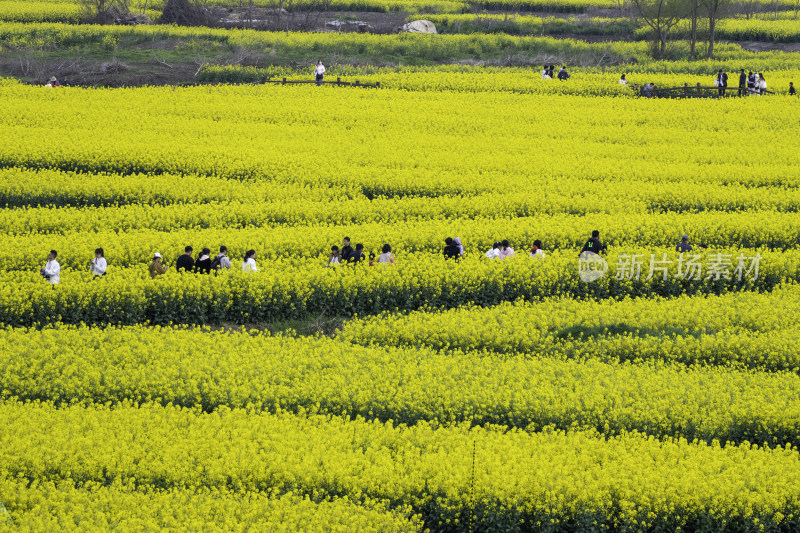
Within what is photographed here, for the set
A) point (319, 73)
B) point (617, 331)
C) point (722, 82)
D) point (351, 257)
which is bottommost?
point (617, 331)

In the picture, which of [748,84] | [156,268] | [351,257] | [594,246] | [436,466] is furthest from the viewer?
[748,84]

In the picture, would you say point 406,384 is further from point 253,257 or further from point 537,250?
point 537,250

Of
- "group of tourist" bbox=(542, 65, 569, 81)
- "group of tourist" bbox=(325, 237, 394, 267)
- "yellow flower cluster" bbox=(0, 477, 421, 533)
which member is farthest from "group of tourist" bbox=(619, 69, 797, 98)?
"yellow flower cluster" bbox=(0, 477, 421, 533)

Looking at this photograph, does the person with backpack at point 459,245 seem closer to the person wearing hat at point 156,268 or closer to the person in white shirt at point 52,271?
the person wearing hat at point 156,268

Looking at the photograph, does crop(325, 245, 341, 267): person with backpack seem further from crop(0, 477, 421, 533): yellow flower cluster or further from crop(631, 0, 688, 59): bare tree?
crop(631, 0, 688, 59): bare tree

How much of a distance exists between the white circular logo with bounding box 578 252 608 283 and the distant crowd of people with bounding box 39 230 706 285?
273mm

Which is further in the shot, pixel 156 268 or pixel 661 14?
pixel 661 14

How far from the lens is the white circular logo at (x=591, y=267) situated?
64.6ft

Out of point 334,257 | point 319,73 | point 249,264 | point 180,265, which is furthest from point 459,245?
point 319,73

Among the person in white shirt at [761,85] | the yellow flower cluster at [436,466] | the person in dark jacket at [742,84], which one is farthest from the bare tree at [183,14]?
the yellow flower cluster at [436,466]

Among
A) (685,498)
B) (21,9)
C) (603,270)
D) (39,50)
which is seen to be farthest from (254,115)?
(21,9)

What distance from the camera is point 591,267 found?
65.0 ft

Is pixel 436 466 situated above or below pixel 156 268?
below

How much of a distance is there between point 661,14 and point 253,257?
43.0 metres
